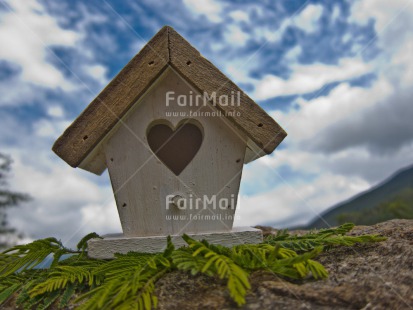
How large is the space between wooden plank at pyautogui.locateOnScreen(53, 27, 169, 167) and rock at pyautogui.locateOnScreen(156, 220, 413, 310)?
127 centimetres

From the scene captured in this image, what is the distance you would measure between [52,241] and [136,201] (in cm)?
73

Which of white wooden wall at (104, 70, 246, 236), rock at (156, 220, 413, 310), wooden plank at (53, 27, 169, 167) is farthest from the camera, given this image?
white wooden wall at (104, 70, 246, 236)

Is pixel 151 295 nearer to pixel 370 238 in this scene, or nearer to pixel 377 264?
pixel 377 264

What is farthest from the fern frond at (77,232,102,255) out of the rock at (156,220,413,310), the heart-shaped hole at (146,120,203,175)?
the rock at (156,220,413,310)

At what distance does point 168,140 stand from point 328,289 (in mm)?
1777

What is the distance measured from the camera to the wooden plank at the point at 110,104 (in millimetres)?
3062

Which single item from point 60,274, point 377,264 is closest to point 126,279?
point 60,274

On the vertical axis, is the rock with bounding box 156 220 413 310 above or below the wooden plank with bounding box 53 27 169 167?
below

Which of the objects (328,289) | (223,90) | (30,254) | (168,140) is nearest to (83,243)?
(30,254)

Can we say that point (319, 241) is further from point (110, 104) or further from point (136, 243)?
point (110, 104)

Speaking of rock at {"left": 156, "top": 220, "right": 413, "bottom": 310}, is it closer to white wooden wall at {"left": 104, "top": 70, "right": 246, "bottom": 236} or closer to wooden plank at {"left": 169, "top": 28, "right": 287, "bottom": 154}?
white wooden wall at {"left": 104, "top": 70, "right": 246, "bottom": 236}

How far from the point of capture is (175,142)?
3377 millimetres

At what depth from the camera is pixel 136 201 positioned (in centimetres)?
320

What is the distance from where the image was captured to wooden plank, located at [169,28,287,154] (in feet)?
10.1
